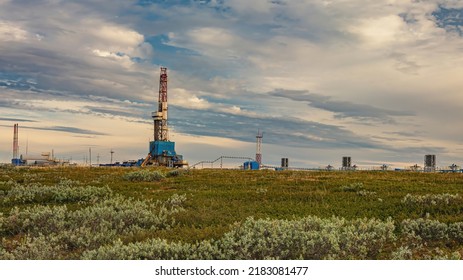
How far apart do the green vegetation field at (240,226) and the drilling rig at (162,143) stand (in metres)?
92.2

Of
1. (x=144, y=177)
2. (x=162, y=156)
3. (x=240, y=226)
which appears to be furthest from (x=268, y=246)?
(x=162, y=156)

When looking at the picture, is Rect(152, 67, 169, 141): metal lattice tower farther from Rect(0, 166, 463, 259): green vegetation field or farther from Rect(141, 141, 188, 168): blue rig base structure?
Rect(0, 166, 463, 259): green vegetation field

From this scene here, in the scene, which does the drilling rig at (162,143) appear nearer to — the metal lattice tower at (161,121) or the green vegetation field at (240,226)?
the metal lattice tower at (161,121)

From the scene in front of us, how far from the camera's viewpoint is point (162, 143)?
11662 cm

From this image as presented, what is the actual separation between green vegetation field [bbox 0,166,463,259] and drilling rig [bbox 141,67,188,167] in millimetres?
92176

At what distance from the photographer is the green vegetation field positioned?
952 cm

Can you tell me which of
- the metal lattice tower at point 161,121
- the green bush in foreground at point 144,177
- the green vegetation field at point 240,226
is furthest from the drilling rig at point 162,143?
the green vegetation field at point 240,226

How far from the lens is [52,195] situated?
20.4 metres

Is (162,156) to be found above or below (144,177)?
above

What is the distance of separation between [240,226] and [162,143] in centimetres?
10673

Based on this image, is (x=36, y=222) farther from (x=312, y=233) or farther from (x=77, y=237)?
(x=312, y=233)

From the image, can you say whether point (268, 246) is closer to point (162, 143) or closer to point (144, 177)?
point (144, 177)

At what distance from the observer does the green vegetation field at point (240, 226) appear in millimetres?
9523
